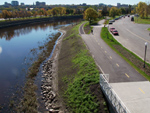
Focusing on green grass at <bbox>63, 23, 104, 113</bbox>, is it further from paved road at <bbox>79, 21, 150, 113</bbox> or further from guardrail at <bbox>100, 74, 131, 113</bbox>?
paved road at <bbox>79, 21, 150, 113</bbox>

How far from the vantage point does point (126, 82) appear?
15555mm

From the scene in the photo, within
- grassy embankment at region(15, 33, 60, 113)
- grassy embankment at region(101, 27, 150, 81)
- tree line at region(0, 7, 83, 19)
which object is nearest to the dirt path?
grassy embankment at region(15, 33, 60, 113)

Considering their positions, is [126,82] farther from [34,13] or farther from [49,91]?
[34,13]

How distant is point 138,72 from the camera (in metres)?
17.9

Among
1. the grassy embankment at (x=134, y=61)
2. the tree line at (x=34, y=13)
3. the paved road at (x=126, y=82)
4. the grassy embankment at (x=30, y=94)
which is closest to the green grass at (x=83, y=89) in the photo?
the paved road at (x=126, y=82)

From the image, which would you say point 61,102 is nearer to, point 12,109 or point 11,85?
point 12,109

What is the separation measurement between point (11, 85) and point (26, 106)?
234 inches

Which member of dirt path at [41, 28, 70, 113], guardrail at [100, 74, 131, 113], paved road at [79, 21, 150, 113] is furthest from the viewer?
dirt path at [41, 28, 70, 113]

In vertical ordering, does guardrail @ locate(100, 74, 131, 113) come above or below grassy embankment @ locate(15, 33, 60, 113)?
above

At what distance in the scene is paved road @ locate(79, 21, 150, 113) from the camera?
38.5 feet

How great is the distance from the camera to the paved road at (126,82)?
38.5 feet

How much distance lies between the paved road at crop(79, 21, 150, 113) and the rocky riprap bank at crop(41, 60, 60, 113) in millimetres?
6220

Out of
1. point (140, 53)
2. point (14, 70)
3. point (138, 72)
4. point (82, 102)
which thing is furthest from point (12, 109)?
point (140, 53)

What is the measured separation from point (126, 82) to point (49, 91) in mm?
8868
